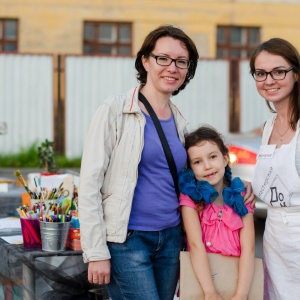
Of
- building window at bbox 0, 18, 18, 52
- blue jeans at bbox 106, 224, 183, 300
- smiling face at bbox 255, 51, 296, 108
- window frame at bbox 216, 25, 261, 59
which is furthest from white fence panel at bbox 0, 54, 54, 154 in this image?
blue jeans at bbox 106, 224, 183, 300

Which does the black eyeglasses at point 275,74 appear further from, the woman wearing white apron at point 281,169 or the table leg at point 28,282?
the table leg at point 28,282

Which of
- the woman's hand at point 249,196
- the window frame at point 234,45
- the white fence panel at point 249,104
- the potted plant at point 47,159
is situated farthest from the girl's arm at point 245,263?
the window frame at point 234,45

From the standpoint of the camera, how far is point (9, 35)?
19.3 m

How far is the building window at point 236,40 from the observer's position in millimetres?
20469

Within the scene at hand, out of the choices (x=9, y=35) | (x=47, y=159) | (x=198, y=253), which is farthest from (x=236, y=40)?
(x=198, y=253)

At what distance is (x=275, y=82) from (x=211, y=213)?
2.03ft

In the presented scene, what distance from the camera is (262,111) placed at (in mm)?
16359

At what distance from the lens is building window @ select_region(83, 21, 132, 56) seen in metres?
19.8

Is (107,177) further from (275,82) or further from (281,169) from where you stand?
(275,82)

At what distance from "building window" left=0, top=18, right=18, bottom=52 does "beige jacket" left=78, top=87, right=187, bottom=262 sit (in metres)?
16.7

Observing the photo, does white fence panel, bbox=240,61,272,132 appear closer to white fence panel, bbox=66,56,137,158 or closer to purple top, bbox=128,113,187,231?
white fence panel, bbox=66,56,137,158

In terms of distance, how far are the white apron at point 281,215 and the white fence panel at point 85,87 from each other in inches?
487

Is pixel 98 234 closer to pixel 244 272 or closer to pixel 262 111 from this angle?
pixel 244 272

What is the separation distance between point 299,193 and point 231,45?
58.1 ft
